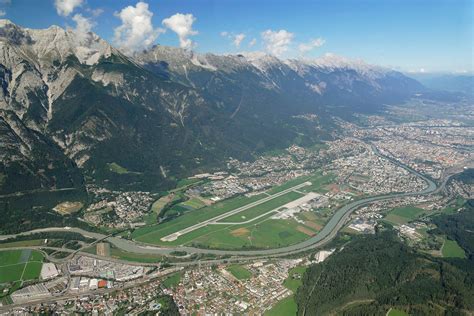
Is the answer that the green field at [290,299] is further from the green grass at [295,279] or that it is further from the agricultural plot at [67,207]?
the agricultural plot at [67,207]

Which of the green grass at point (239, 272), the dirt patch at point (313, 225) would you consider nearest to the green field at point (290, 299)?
the green grass at point (239, 272)

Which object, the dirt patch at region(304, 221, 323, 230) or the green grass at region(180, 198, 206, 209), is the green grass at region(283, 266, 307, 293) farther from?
the green grass at region(180, 198, 206, 209)

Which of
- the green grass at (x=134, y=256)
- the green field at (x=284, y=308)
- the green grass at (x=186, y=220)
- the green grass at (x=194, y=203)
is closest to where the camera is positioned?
the green field at (x=284, y=308)

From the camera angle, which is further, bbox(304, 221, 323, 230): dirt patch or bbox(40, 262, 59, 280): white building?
bbox(304, 221, 323, 230): dirt patch

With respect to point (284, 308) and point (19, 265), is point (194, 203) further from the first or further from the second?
point (284, 308)

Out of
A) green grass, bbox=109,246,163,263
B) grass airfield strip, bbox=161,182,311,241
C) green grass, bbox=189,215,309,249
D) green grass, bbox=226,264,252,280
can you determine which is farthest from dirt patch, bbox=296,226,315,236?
green grass, bbox=109,246,163,263

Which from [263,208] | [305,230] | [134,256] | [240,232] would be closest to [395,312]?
[305,230]
